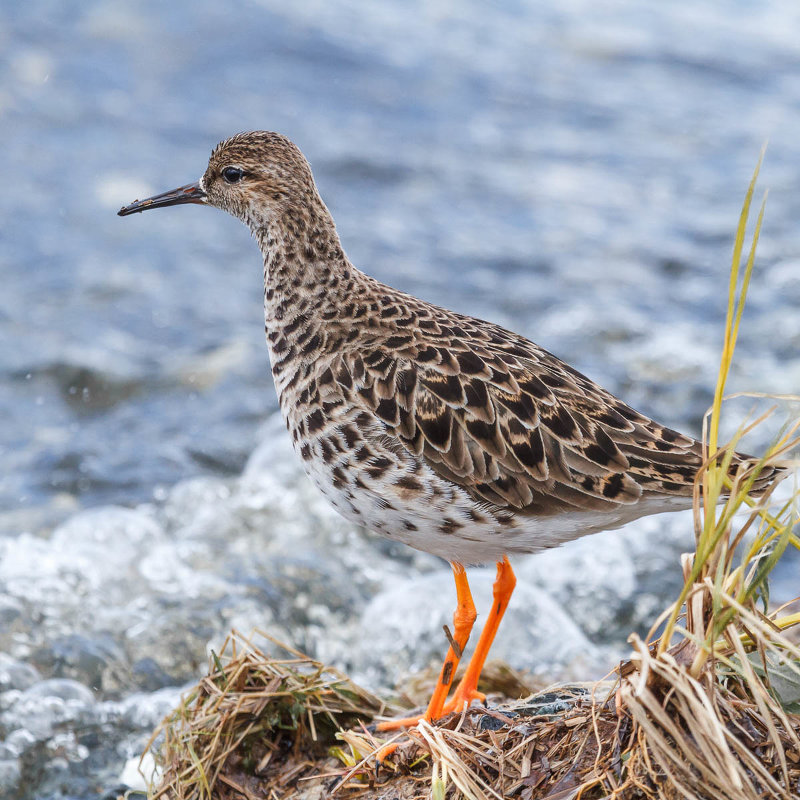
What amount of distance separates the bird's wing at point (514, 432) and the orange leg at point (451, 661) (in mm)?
629

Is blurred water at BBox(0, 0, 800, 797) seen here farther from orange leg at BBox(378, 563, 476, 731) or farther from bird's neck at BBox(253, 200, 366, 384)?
bird's neck at BBox(253, 200, 366, 384)

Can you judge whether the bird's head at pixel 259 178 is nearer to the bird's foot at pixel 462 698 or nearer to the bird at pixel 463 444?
the bird at pixel 463 444

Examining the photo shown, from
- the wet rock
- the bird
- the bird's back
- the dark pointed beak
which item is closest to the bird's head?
the dark pointed beak

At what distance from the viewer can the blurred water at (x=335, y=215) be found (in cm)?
827

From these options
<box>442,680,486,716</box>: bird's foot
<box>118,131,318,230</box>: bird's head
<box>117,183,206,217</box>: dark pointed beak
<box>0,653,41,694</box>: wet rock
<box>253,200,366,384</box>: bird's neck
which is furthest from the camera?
<box>0,653,41,694</box>: wet rock

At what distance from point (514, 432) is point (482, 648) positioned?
3.55 feet

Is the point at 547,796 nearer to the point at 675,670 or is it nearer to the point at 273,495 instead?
the point at 675,670

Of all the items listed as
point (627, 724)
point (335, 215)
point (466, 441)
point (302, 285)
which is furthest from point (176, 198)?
point (335, 215)

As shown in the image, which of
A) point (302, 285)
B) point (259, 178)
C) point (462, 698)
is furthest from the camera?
point (259, 178)

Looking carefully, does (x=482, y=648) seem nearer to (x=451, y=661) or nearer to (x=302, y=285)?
(x=451, y=661)

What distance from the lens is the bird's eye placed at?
5.29 metres

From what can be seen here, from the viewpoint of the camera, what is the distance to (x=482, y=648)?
16.0ft

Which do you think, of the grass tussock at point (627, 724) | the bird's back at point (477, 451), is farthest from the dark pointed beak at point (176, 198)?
the grass tussock at point (627, 724)

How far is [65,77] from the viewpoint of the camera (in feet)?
42.1
